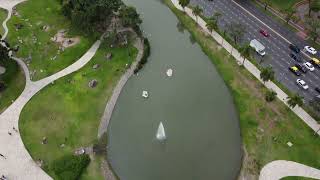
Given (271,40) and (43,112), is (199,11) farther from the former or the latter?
(43,112)

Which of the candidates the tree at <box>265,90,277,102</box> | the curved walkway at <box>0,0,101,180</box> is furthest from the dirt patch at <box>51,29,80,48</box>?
the tree at <box>265,90,277,102</box>

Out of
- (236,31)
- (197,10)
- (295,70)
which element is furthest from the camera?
(197,10)

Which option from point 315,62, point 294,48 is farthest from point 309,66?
point 294,48

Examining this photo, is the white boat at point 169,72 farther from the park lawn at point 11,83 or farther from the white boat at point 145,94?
the park lawn at point 11,83

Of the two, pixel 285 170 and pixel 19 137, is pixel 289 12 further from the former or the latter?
pixel 19 137

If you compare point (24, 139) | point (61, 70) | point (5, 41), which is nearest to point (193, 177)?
point (24, 139)

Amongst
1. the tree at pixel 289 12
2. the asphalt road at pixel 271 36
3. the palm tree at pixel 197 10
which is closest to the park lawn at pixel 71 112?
the palm tree at pixel 197 10

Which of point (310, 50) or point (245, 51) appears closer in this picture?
point (245, 51)
